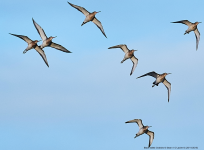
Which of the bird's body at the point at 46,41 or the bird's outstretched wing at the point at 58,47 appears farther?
the bird's outstretched wing at the point at 58,47

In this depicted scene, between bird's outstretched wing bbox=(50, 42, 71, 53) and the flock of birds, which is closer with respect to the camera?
the flock of birds

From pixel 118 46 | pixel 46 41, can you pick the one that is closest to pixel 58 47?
pixel 46 41

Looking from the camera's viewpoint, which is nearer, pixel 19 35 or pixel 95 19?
pixel 19 35

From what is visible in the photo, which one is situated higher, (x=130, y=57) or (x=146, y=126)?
(x=130, y=57)

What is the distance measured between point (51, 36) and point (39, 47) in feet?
8.78

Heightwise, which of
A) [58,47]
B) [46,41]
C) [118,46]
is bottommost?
[58,47]

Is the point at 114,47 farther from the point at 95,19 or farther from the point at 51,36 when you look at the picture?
the point at 51,36

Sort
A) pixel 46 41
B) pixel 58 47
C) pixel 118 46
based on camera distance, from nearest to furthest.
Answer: pixel 46 41 < pixel 58 47 < pixel 118 46

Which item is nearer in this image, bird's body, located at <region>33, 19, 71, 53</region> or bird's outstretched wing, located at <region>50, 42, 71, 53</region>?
bird's body, located at <region>33, 19, 71, 53</region>

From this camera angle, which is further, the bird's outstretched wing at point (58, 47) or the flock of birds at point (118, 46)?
the bird's outstretched wing at point (58, 47)

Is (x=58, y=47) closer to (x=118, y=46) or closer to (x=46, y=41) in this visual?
(x=46, y=41)

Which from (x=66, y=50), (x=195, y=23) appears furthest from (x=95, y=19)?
(x=195, y=23)

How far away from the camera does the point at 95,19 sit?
4972cm

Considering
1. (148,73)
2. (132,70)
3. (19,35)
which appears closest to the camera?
(19,35)
